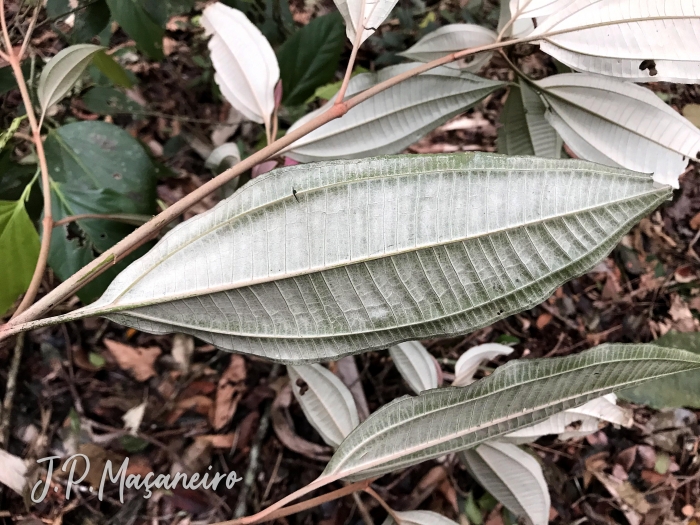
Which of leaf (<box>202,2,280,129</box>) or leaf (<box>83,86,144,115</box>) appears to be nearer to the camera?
leaf (<box>202,2,280,129</box>)

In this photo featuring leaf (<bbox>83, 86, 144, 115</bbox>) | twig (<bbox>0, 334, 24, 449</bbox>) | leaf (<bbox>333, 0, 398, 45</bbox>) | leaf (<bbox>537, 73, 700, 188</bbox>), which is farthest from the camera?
twig (<bbox>0, 334, 24, 449</bbox>)

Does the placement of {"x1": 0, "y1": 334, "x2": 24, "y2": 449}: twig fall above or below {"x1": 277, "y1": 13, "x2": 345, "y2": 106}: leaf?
below

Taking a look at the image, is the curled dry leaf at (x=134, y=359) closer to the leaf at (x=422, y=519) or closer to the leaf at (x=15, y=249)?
the leaf at (x=15, y=249)

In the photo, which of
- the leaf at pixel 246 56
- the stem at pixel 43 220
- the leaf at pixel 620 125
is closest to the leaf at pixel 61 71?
the stem at pixel 43 220

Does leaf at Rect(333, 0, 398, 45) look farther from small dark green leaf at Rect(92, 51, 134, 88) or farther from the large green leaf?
small dark green leaf at Rect(92, 51, 134, 88)

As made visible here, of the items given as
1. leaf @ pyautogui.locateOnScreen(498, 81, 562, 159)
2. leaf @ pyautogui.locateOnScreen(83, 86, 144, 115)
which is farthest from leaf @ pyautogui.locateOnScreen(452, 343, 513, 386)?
leaf @ pyautogui.locateOnScreen(83, 86, 144, 115)

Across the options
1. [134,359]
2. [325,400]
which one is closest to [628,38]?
[325,400]
